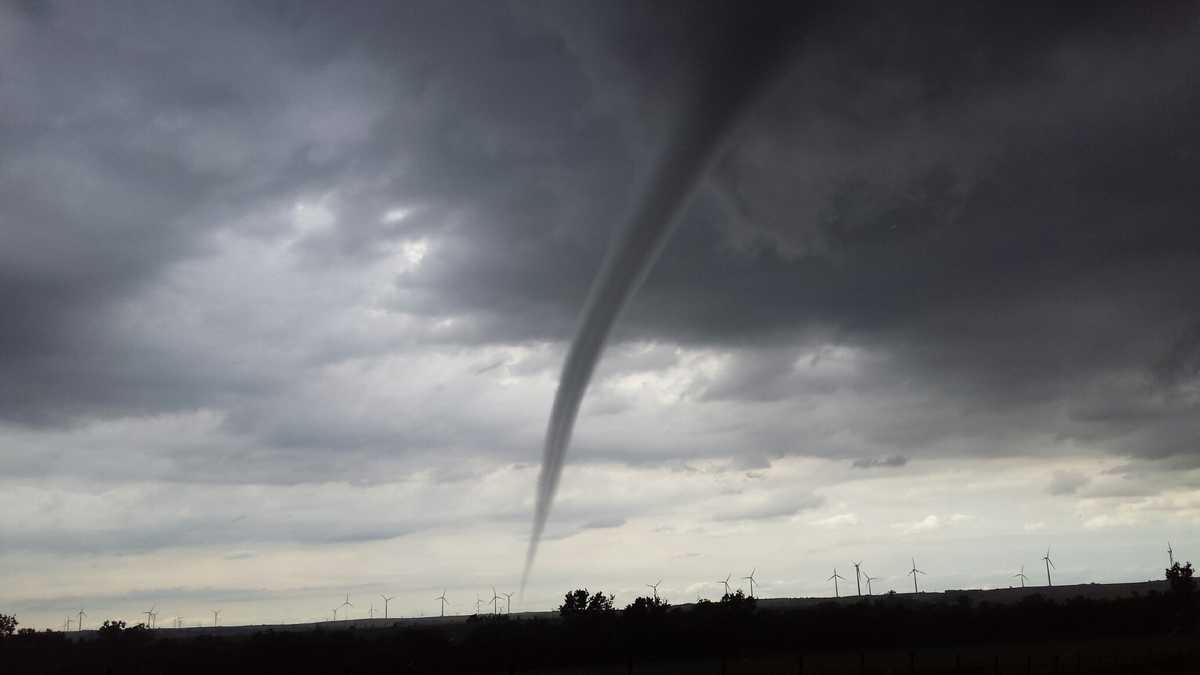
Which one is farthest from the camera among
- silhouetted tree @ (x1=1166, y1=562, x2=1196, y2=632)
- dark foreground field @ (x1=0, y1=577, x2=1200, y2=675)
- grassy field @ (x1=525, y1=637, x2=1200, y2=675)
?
silhouetted tree @ (x1=1166, y1=562, x2=1196, y2=632)

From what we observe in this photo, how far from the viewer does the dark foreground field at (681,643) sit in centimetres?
8412

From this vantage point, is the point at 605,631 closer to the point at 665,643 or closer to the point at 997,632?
the point at 665,643

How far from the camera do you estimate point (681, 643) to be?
102125 millimetres

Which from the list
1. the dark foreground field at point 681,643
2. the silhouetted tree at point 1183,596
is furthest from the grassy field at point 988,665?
the silhouetted tree at point 1183,596

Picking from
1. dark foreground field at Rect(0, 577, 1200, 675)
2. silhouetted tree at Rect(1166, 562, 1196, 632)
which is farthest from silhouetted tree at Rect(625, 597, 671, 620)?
silhouetted tree at Rect(1166, 562, 1196, 632)

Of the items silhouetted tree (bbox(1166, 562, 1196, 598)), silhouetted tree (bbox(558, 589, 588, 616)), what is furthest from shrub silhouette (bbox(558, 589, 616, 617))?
silhouetted tree (bbox(1166, 562, 1196, 598))

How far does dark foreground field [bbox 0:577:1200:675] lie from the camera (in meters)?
84.1

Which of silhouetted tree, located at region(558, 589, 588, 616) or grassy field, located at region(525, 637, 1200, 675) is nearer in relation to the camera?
grassy field, located at region(525, 637, 1200, 675)

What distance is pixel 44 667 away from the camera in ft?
308

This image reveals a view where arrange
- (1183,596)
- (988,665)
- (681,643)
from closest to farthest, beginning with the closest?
(988,665) → (681,643) → (1183,596)

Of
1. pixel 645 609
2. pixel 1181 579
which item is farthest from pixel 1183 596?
pixel 645 609

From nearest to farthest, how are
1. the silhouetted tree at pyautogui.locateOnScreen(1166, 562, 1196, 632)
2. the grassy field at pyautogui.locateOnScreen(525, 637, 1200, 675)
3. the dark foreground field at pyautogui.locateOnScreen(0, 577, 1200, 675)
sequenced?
the grassy field at pyautogui.locateOnScreen(525, 637, 1200, 675) < the dark foreground field at pyautogui.locateOnScreen(0, 577, 1200, 675) < the silhouetted tree at pyautogui.locateOnScreen(1166, 562, 1196, 632)

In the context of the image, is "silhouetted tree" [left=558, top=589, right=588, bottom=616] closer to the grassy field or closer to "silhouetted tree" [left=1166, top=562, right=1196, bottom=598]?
the grassy field

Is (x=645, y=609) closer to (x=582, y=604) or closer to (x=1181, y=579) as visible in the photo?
(x=582, y=604)
